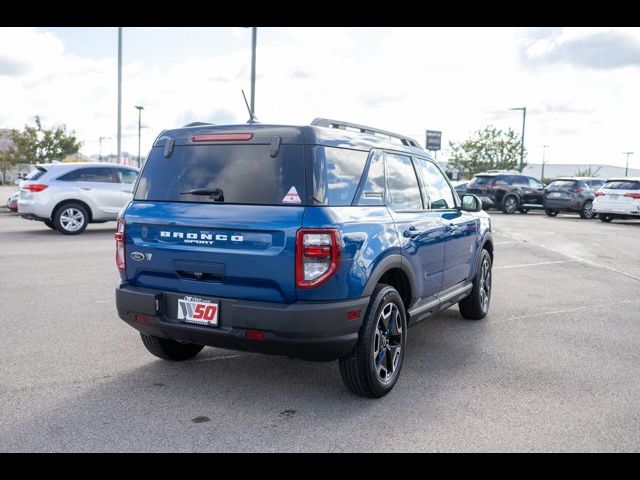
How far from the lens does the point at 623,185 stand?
2116 centimetres

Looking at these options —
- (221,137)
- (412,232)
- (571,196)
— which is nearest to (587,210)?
(571,196)

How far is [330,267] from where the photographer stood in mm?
3748

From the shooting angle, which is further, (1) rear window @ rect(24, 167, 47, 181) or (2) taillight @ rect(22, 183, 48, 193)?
(1) rear window @ rect(24, 167, 47, 181)

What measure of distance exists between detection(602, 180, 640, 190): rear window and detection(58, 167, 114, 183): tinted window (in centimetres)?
1638

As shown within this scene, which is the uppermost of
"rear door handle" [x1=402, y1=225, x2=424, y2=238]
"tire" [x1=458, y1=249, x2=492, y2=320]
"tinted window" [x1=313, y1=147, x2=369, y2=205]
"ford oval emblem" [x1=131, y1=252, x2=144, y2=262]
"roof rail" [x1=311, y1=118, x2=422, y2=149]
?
"roof rail" [x1=311, y1=118, x2=422, y2=149]

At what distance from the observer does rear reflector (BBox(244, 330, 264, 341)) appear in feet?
12.5

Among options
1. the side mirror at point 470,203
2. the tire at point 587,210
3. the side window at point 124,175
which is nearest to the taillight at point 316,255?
the side mirror at point 470,203

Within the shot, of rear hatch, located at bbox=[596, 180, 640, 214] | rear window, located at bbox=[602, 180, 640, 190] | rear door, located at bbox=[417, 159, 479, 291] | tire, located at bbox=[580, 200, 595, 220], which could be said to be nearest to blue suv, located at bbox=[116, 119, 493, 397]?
rear door, located at bbox=[417, 159, 479, 291]

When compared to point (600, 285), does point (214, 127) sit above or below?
above

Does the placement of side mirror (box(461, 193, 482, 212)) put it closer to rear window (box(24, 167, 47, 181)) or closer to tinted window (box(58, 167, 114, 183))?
tinted window (box(58, 167, 114, 183))

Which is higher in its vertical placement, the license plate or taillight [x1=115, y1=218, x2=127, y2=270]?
taillight [x1=115, y1=218, x2=127, y2=270]
